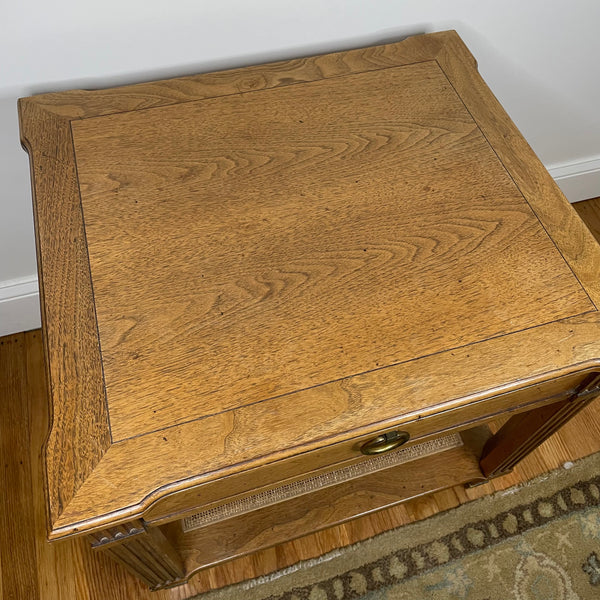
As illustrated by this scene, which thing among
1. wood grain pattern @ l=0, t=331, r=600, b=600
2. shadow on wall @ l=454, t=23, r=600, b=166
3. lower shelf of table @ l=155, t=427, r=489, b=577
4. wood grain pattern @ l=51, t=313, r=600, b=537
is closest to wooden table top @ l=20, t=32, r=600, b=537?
wood grain pattern @ l=51, t=313, r=600, b=537

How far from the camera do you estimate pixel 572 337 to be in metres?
0.59

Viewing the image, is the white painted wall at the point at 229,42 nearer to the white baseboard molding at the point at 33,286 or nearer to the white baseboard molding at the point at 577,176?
the white baseboard molding at the point at 33,286

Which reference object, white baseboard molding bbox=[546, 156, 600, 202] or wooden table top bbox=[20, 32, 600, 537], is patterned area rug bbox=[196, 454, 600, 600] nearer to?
Result: wooden table top bbox=[20, 32, 600, 537]

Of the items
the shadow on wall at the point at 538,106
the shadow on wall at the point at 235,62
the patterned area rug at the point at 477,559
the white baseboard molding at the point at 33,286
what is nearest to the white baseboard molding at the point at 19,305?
the white baseboard molding at the point at 33,286

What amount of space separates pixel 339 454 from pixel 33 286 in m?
0.78

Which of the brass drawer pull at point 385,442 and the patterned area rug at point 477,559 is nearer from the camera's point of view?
the brass drawer pull at point 385,442

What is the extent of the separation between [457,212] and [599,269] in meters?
0.17

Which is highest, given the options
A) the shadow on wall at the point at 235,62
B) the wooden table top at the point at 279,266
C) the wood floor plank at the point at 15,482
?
the shadow on wall at the point at 235,62

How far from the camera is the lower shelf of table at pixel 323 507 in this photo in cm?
95

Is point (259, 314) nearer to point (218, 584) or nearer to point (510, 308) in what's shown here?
point (510, 308)

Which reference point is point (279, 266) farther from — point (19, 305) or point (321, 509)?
point (19, 305)

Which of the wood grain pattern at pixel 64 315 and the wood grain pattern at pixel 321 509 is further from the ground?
the wood grain pattern at pixel 64 315

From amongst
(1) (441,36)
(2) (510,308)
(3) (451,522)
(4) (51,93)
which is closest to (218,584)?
(3) (451,522)

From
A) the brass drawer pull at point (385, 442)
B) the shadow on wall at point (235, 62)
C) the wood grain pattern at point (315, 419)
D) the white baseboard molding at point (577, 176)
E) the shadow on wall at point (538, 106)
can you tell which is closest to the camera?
the wood grain pattern at point (315, 419)
